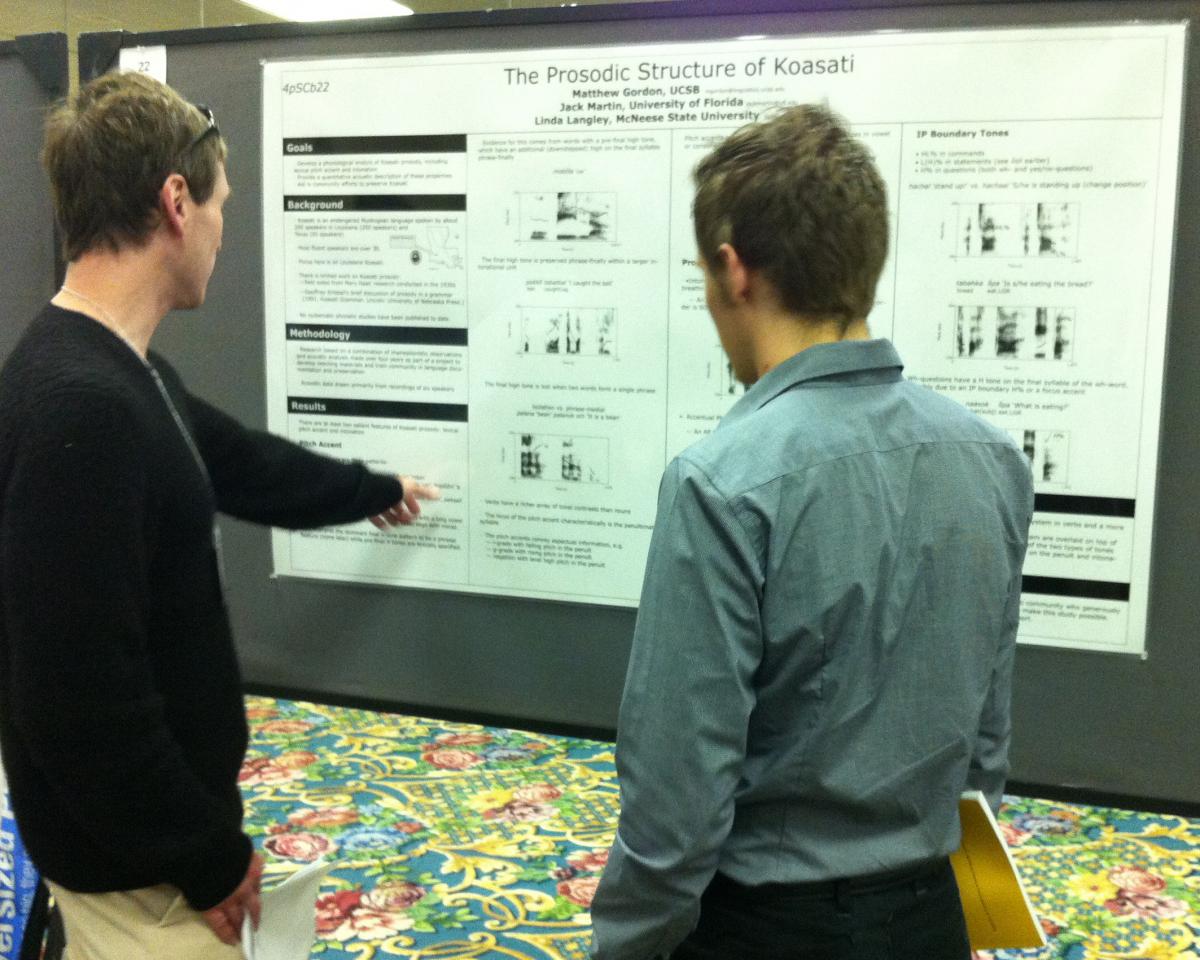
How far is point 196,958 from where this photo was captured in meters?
1.15

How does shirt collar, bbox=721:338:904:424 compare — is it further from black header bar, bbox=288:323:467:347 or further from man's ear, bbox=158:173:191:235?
black header bar, bbox=288:323:467:347

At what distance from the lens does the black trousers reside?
97 cm

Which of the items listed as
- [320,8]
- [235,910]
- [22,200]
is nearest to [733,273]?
[235,910]

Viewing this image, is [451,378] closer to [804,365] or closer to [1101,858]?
[804,365]

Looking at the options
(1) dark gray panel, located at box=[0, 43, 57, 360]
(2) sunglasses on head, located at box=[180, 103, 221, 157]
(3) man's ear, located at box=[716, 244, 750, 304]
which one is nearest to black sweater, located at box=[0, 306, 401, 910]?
(2) sunglasses on head, located at box=[180, 103, 221, 157]

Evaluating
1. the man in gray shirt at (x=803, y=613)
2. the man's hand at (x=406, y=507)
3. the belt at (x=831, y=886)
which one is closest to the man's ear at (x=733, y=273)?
the man in gray shirt at (x=803, y=613)

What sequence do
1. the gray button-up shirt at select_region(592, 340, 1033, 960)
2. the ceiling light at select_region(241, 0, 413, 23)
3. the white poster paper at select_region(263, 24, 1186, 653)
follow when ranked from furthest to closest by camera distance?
the ceiling light at select_region(241, 0, 413, 23) < the white poster paper at select_region(263, 24, 1186, 653) < the gray button-up shirt at select_region(592, 340, 1033, 960)

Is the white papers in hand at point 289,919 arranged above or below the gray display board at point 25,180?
below

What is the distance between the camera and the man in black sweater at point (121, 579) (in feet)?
3.30

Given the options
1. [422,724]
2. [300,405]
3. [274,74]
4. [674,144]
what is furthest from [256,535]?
[674,144]

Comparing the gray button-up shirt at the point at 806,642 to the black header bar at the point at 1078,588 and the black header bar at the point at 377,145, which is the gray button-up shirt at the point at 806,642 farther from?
the black header bar at the point at 377,145

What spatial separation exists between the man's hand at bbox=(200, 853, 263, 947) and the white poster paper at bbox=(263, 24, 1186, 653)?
1014mm

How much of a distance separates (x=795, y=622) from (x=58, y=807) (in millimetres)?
784

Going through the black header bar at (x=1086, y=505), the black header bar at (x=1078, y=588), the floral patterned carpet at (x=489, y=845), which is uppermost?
the black header bar at (x=1086, y=505)
